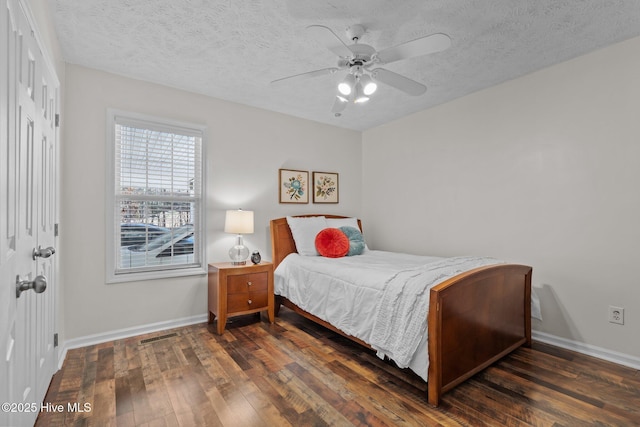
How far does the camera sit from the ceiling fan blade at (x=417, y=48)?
177 cm

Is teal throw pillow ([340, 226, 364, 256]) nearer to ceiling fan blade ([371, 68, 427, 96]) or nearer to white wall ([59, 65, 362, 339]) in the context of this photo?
white wall ([59, 65, 362, 339])

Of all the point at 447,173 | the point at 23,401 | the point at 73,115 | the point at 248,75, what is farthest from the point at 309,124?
the point at 23,401

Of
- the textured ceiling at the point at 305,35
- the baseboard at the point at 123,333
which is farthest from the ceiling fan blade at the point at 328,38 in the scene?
the baseboard at the point at 123,333

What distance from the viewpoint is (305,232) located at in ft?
12.6

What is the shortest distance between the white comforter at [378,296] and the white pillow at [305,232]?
284 millimetres

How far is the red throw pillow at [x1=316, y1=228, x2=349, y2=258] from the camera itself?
11.7 feet

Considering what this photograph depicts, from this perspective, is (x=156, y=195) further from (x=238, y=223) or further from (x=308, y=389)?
(x=308, y=389)

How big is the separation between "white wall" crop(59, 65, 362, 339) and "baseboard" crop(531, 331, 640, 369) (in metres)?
2.84

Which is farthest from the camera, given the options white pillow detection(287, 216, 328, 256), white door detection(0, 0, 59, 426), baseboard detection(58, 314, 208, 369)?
white pillow detection(287, 216, 328, 256)

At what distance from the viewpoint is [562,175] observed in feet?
9.20

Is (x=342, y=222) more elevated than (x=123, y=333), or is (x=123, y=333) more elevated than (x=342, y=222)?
(x=342, y=222)

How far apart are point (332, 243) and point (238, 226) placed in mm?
1058

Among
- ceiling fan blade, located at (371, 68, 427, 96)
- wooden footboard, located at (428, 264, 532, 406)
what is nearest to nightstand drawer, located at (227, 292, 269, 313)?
wooden footboard, located at (428, 264, 532, 406)

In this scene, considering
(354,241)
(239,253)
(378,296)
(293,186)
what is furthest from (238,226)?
(378,296)
